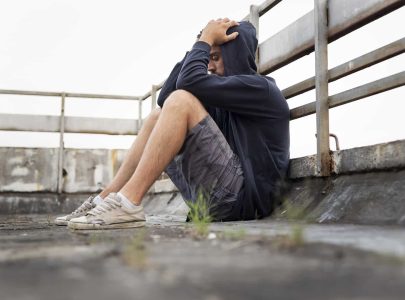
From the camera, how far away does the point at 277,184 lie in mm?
2426

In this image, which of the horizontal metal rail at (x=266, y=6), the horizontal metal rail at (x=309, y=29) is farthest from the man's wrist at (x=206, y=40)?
the horizontal metal rail at (x=266, y=6)

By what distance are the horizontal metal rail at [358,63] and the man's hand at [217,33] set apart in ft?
1.48

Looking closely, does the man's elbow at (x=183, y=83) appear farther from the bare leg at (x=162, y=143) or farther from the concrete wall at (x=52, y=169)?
the concrete wall at (x=52, y=169)

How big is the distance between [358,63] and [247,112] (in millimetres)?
543

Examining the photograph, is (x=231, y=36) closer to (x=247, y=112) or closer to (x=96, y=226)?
(x=247, y=112)

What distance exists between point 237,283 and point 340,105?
1725 mm

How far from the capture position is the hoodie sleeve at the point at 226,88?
7.17 ft

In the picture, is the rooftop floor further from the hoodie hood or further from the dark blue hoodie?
the hoodie hood

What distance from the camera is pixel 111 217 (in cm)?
197

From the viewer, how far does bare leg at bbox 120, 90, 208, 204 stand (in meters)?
2.06

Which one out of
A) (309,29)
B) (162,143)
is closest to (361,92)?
(309,29)

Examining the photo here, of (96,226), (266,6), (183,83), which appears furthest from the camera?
(266,6)

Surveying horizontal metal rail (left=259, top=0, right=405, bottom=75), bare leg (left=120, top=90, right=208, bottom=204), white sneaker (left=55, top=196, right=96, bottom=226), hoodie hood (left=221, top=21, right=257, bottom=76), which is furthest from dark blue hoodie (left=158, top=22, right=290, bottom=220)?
white sneaker (left=55, top=196, right=96, bottom=226)

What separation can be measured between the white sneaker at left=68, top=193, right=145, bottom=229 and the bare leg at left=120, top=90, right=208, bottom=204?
0.06 m
